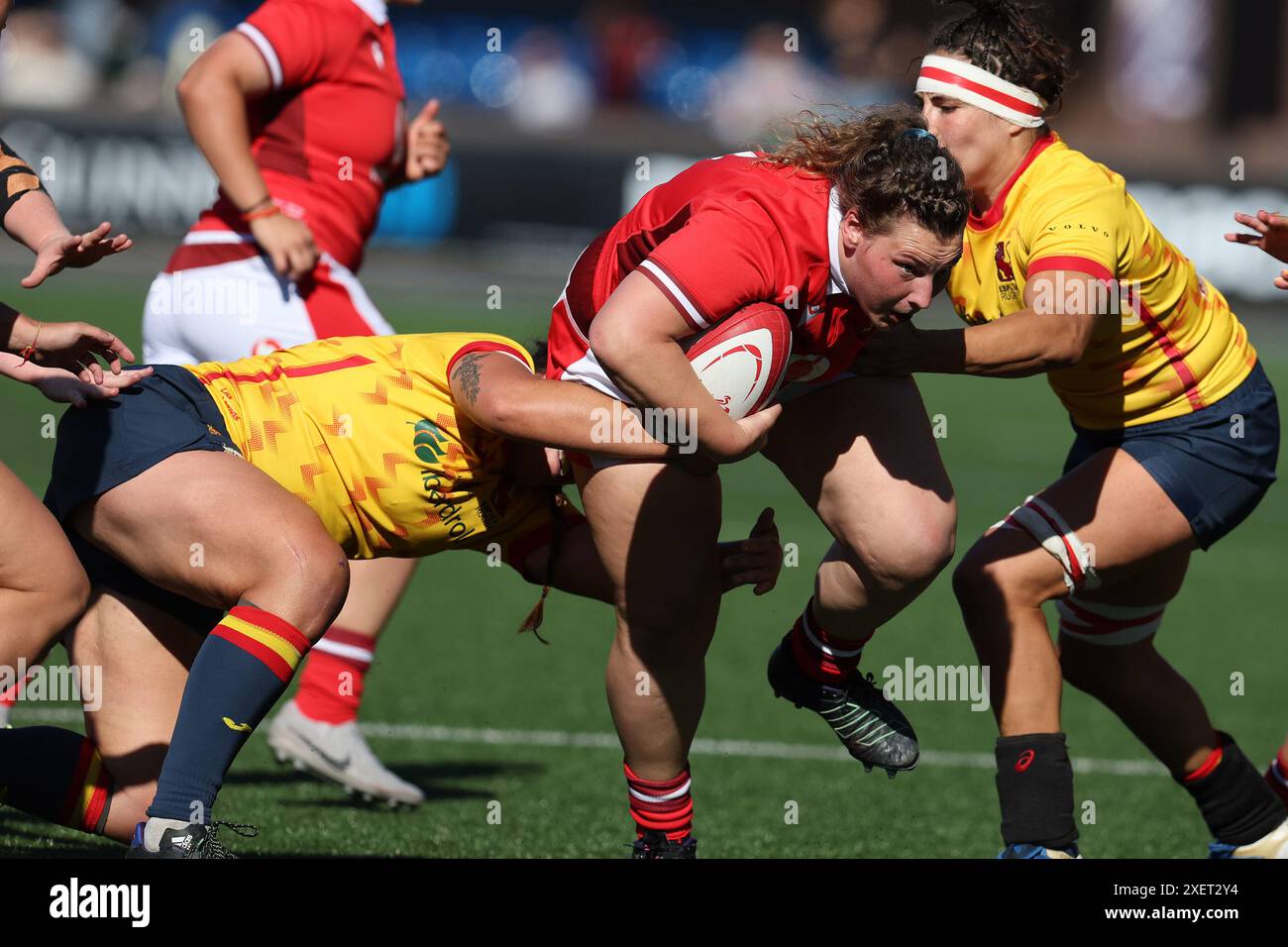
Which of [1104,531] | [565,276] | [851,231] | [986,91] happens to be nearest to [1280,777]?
[1104,531]

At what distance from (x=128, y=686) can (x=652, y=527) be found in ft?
4.22

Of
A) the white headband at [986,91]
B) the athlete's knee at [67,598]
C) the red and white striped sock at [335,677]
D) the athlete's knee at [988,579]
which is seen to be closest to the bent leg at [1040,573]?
the athlete's knee at [988,579]

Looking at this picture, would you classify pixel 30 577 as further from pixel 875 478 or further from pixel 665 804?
pixel 875 478

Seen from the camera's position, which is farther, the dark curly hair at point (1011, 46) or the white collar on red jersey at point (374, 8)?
the white collar on red jersey at point (374, 8)

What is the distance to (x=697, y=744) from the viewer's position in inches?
237

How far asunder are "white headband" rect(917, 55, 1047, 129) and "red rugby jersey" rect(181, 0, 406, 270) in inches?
78.2

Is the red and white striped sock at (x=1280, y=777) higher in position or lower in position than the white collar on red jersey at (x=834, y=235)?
lower

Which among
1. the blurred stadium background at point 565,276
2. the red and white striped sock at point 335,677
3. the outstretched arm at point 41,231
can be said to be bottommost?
the blurred stadium background at point 565,276

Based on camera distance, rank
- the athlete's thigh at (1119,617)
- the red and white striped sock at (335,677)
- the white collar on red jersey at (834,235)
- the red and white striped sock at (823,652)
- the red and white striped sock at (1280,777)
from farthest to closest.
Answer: the red and white striped sock at (335,677), the red and white striped sock at (1280,777), the athlete's thigh at (1119,617), the red and white striped sock at (823,652), the white collar on red jersey at (834,235)

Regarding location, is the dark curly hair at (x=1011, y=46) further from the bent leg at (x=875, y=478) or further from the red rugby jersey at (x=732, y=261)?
the bent leg at (x=875, y=478)

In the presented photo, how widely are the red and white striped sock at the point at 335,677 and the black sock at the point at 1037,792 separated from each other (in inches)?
81.0

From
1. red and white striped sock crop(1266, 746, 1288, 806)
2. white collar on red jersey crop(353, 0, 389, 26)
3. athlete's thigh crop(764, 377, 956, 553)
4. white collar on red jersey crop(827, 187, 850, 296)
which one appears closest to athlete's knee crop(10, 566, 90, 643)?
athlete's thigh crop(764, 377, 956, 553)

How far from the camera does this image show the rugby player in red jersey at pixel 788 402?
3.57 meters
